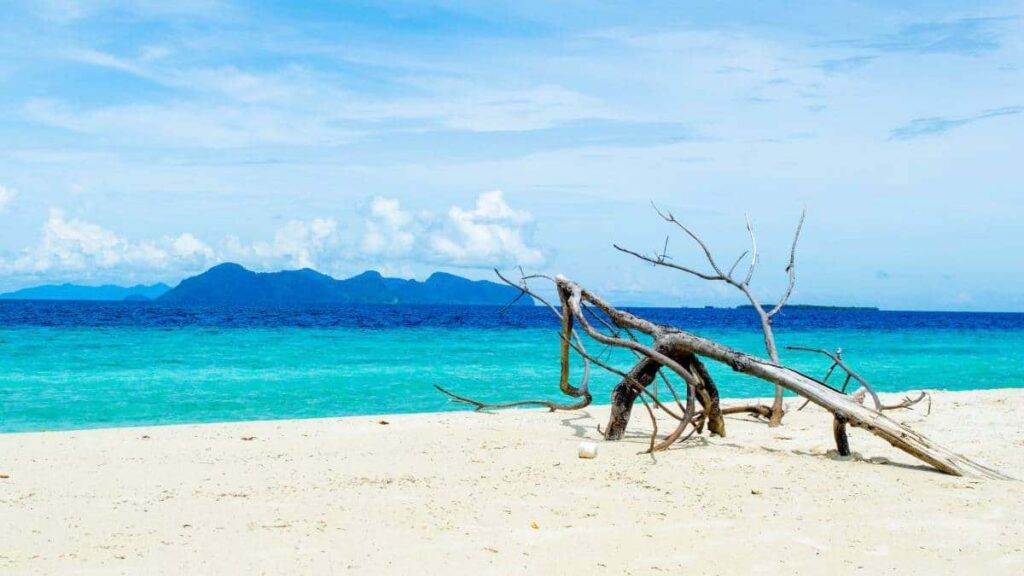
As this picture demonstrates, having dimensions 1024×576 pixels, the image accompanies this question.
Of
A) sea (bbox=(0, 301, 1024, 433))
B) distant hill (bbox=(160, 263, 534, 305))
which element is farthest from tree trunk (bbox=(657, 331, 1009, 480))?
distant hill (bbox=(160, 263, 534, 305))

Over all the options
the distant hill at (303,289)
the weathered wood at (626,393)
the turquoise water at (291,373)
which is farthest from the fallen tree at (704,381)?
the distant hill at (303,289)

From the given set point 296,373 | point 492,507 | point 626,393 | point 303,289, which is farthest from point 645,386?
point 303,289

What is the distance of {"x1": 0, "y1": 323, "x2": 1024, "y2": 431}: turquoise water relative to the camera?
46.8 feet

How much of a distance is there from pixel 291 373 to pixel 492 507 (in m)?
16.2

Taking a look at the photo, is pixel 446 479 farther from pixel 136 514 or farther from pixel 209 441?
pixel 209 441

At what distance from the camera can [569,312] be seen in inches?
331

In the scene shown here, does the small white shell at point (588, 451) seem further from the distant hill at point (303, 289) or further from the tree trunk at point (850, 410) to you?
the distant hill at point (303, 289)

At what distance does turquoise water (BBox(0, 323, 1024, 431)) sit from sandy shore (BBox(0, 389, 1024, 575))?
5.65m

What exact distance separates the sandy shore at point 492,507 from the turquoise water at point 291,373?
18.5 ft

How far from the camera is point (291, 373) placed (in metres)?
20.9

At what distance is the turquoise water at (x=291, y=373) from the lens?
46.8 feet

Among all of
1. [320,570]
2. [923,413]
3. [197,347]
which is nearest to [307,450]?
[320,570]

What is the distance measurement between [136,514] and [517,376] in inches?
602

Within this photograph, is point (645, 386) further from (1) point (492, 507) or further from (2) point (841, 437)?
(1) point (492, 507)
